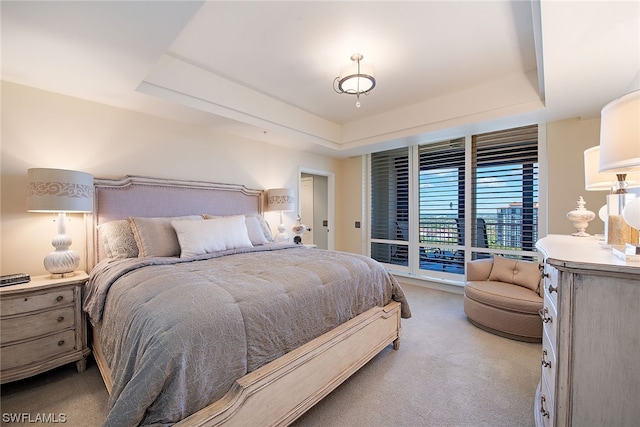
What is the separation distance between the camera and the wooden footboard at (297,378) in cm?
111

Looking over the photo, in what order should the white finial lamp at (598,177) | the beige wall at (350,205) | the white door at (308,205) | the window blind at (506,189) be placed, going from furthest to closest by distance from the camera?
1. the white door at (308,205)
2. the beige wall at (350,205)
3. the window blind at (506,189)
4. the white finial lamp at (598,177)

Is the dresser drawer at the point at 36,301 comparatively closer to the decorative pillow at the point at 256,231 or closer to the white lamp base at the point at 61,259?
the white lamp base at the point at 61,259

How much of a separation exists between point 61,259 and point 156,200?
97cm

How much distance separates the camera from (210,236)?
2.48m

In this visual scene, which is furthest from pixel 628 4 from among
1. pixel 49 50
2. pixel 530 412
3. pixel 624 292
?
pixel 49 50

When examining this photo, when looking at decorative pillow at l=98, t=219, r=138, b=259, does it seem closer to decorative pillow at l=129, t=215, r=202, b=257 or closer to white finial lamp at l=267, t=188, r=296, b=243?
decorative pillow at l=129, t=215, r=202, b=257

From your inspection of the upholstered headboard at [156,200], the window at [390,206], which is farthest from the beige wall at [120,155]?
the window at [390,206]

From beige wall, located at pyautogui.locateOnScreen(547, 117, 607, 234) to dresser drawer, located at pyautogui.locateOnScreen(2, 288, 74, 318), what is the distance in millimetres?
4907

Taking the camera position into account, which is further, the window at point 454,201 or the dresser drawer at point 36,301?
the window at point 454,201

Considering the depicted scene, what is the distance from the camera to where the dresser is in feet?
2.94

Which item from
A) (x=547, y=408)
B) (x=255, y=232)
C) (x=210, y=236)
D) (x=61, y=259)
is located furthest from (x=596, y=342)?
(x=61, y=259)

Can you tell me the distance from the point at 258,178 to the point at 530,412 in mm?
3691

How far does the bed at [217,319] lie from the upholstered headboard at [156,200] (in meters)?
0.01

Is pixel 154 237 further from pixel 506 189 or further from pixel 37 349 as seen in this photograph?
pixel 506 189
